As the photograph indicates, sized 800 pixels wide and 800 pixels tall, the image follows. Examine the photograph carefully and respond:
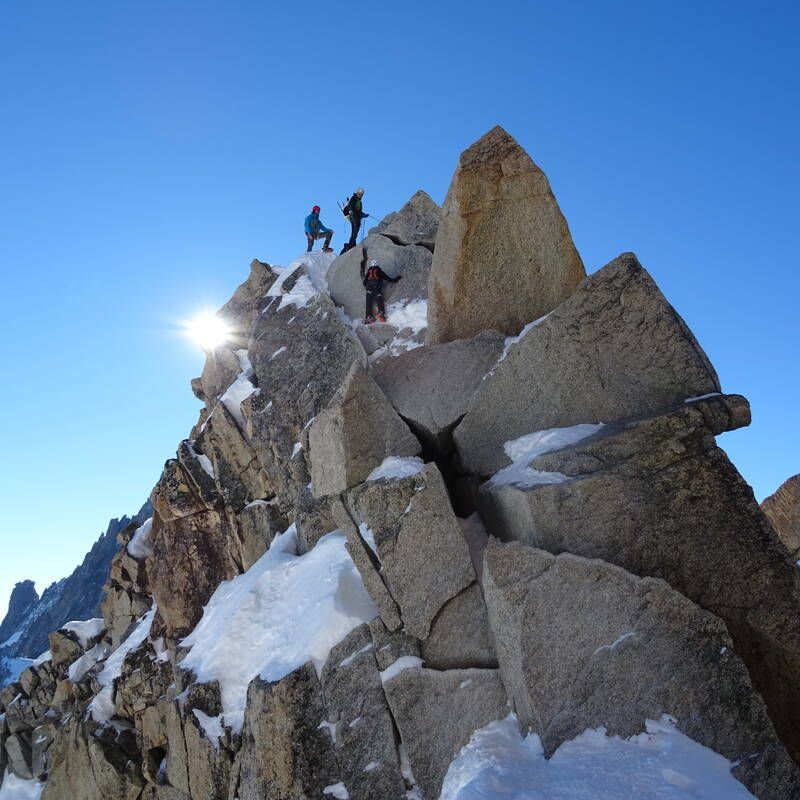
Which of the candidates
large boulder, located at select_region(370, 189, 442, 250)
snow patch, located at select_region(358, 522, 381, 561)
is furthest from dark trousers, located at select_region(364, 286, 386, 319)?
snow patch, located at select_region(358, 522, 381, 561)

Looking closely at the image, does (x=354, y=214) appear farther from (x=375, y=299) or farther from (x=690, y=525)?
(x=690, y=525)

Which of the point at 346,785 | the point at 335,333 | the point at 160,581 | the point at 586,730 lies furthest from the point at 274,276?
the point at 586,730

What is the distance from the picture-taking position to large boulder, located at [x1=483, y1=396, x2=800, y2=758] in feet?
24.3

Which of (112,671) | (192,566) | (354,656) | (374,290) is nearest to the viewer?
(354,656)

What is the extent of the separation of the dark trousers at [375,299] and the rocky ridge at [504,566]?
691 centimetres

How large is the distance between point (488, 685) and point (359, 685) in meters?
2.16

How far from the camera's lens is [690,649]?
6.61 m

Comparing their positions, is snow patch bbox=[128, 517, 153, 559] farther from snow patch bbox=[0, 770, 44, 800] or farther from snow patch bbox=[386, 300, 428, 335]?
snow patch bbox=[386, 300, 428, 335]

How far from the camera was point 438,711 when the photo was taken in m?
8.31

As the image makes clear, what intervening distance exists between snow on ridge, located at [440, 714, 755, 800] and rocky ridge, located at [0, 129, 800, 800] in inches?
9.0

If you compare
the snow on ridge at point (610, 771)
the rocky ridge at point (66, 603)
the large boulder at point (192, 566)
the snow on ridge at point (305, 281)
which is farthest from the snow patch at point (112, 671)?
the rocky ridge at point (66, 603)

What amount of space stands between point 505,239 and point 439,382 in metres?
3.44

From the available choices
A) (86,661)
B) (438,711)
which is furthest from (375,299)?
(86,661)

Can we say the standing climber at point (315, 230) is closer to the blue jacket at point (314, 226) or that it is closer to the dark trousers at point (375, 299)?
the blue jacket at point (314, 226)
